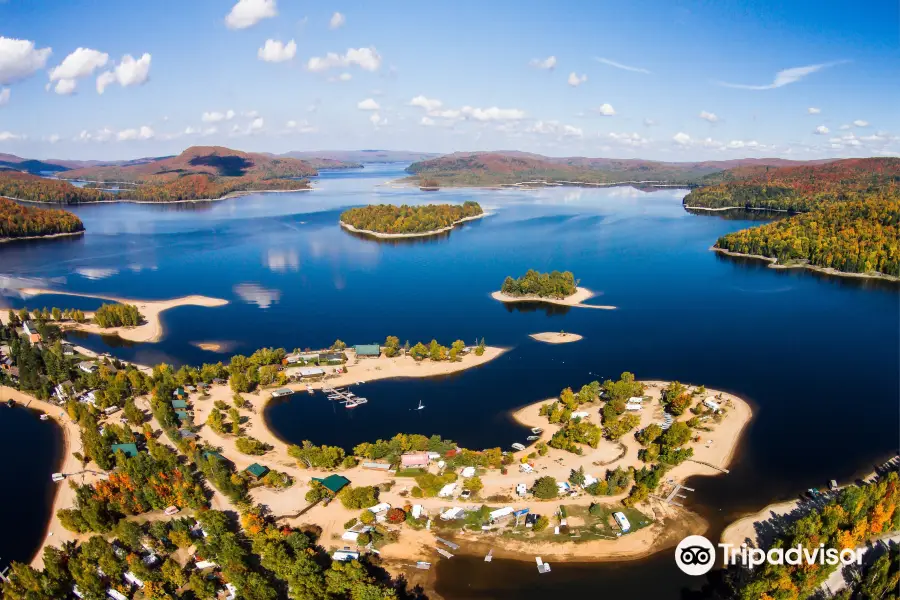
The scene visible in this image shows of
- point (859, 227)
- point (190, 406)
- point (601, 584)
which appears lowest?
point (601, 584)

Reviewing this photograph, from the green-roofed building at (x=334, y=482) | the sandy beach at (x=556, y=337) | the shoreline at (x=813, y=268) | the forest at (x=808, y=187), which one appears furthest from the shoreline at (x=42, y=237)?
the forest at (x=808, y=187)

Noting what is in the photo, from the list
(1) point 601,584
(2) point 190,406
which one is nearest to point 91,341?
(2) point 190,406

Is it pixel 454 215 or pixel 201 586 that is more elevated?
pixel 454 215

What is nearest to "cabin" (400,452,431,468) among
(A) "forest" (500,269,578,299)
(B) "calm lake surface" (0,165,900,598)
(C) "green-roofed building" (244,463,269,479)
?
(B) "calm lake surface" (0,165,900,598)

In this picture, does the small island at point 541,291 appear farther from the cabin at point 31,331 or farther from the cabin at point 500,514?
the cabin at point 31,331

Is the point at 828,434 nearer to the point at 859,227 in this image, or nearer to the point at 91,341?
the point at 91,341

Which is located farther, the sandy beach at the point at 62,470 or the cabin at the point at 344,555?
the sandy beach at the point at 62,470
